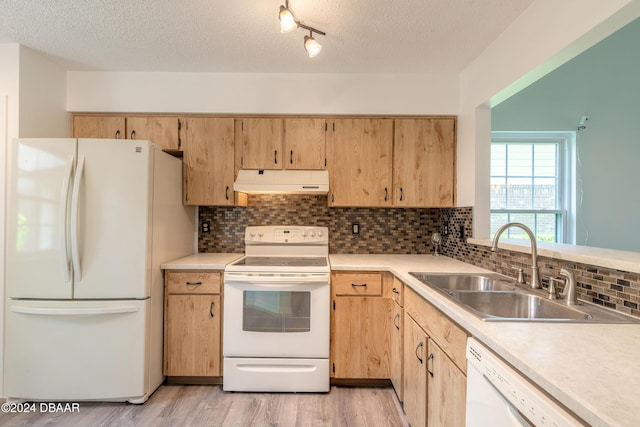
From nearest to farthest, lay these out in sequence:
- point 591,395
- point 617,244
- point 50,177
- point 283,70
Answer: point 591,395
point 50,177
point 283,70
point 617,244

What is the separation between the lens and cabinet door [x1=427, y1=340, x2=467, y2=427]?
1.14 meters

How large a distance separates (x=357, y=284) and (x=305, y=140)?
1.25 meters

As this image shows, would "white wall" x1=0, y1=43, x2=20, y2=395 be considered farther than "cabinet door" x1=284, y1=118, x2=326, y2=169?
No

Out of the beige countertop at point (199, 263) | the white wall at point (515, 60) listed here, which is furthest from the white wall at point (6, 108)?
the white wall at point (515, 60)

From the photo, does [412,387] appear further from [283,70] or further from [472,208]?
[283,70]

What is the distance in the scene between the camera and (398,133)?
8.28 ft

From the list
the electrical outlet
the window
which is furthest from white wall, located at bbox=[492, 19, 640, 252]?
the electrical outlet

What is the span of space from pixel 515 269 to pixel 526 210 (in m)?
1.95

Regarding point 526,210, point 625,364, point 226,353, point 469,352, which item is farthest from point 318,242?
point 526,210

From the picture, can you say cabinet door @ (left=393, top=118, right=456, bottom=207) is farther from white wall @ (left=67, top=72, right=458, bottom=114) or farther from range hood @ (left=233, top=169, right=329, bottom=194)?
range hood @ (left=233, top=169, right=329, bottom=194)

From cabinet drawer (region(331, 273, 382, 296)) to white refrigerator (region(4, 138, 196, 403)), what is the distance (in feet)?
4.25

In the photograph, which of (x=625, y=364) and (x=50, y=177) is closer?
(x=625, y=364)

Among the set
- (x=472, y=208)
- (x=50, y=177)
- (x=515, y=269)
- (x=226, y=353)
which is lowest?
(x=226, y=353)

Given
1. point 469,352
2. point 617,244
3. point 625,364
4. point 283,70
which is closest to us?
point 625,364
